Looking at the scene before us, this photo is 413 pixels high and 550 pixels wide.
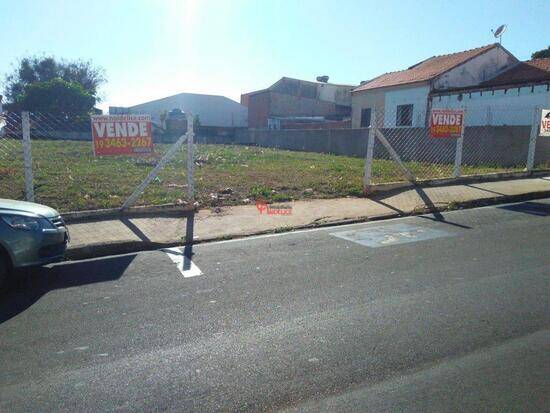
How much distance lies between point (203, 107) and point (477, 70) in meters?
35.0

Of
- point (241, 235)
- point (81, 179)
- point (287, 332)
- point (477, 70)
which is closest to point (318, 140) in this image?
point (477, 70)

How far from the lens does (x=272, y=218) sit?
8.04 m

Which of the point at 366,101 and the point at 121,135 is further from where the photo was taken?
the point at 366,101

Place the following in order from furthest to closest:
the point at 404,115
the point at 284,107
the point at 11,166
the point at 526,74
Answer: the point at 284,107 → the point at 404,115 → the point at 526,74 → the point at 11,166

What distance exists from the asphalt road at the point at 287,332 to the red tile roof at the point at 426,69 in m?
20.9

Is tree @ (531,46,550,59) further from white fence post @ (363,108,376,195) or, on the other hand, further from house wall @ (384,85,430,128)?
white fence post @ (363,108,376,195)

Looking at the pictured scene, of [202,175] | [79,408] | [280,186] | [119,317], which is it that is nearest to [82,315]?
[119,317]

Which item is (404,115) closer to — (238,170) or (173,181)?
(238,170)

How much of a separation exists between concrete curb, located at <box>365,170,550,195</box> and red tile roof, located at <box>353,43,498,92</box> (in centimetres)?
1267

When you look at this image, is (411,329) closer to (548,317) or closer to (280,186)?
(548,317)

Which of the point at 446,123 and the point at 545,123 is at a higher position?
the point at 545,123

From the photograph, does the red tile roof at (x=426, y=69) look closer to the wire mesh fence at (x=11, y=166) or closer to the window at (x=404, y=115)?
the window at (x=404, y=115)

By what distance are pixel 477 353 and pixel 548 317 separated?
1.06 metres

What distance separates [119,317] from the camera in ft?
13.1
